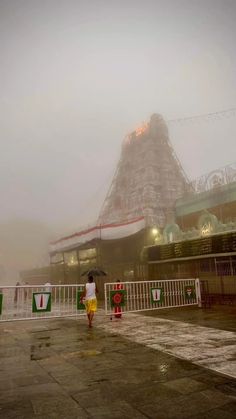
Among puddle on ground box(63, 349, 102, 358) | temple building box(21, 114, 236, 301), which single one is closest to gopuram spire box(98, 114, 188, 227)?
temple building box(21, 114, 236, 301)

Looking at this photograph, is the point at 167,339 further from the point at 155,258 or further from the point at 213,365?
the point at 155,258

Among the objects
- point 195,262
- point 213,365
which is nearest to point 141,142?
point 195,262

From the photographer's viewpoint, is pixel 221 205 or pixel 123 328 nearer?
pixel 123 328

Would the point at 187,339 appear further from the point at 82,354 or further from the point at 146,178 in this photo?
the point at 146,178

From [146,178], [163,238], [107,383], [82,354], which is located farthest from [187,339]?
[146,178]

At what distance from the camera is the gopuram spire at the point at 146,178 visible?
41.8m

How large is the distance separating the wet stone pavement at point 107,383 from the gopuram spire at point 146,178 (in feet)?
99.3

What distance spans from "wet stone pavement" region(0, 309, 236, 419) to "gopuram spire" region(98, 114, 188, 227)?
30.3 metres

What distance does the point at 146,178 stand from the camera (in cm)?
4416

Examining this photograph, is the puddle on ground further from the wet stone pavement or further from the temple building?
the temple building

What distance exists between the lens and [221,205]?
2188cm

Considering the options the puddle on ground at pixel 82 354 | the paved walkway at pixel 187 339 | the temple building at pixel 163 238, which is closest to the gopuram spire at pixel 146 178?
the temple building at pixel 163 238

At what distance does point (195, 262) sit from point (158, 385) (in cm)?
1558

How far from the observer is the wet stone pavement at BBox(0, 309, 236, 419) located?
3.55 m
